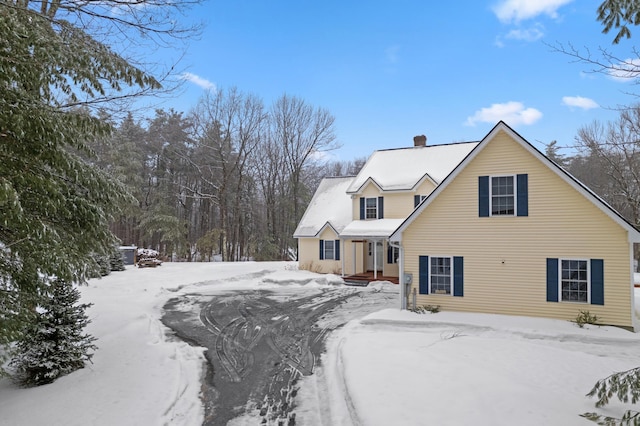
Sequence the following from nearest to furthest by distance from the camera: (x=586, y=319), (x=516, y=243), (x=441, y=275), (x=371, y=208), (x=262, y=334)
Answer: (x=262, y=334), (x=586, y=319), (x=516, y=243), (x=441, y=275), (x=371, y=208)

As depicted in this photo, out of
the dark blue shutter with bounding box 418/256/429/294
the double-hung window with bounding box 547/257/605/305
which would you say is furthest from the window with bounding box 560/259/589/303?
the dark blue shutter with bounding box 418/256/429/294

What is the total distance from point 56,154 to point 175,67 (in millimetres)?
2126

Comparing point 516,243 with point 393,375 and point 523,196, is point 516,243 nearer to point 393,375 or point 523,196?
point 523,196

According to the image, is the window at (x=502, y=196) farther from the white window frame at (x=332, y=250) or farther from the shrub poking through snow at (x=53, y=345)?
the white window frame at (x=332, y=250)

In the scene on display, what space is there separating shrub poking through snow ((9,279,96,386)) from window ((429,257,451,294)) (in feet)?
33.8

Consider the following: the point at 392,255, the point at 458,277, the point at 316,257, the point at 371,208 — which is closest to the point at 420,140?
the point at 371,208

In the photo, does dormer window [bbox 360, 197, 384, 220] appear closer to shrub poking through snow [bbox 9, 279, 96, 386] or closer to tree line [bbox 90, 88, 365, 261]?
tree line [bbox 90, 88, 365, 261]

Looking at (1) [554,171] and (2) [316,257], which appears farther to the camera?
(2) [316,257]

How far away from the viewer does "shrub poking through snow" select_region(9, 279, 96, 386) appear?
6582mm

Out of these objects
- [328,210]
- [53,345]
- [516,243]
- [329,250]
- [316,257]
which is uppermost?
[328,210]

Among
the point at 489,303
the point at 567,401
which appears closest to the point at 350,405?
the point at 567,401

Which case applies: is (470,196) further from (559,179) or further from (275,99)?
(275,99)

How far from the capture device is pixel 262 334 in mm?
10461

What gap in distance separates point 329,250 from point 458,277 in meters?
12.2
